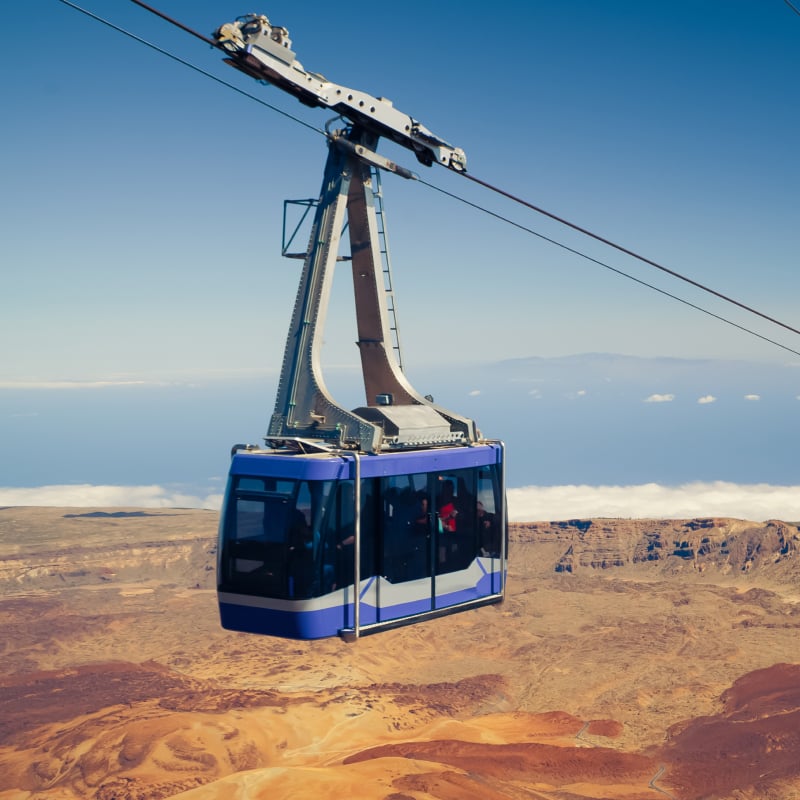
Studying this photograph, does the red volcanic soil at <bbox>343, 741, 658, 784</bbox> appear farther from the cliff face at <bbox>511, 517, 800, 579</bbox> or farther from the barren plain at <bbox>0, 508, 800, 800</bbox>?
the cliff face at <bbox>511, 517, 800, 579</bbox>

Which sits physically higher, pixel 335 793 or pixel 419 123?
pixel 419 123

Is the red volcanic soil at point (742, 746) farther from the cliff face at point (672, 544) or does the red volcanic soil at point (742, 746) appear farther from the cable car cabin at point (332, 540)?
the cliff face at point (672, 544)

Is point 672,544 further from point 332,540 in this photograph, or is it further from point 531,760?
point 332,540

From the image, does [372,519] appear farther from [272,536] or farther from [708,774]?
[708,774]

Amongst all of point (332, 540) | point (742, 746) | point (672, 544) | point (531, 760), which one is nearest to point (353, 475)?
point (332, 540)

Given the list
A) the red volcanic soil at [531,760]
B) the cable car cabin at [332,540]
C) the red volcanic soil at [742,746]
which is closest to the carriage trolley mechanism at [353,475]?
the cable car cabin at [332,540]

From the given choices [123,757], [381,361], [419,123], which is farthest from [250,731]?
[419,123]

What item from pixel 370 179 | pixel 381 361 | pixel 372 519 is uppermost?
pixel 370 179
